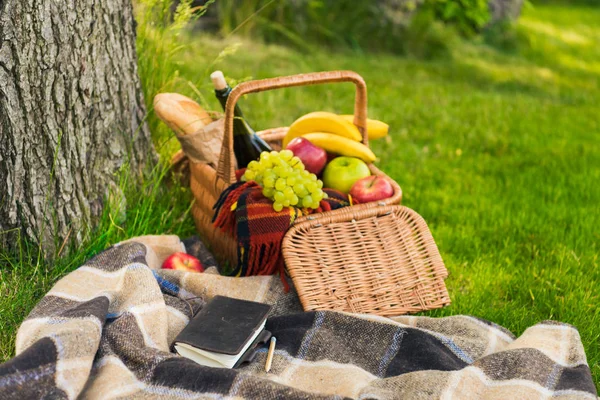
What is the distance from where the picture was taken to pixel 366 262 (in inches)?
106

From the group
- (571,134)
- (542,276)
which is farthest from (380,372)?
(571,134)

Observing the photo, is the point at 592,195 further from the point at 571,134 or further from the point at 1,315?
the point at 1,315

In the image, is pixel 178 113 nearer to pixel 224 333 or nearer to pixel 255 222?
pixel 255 222

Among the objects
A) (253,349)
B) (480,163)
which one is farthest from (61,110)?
(480,163)

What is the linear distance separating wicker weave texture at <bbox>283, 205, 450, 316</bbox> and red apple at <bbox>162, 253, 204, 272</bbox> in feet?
1.46

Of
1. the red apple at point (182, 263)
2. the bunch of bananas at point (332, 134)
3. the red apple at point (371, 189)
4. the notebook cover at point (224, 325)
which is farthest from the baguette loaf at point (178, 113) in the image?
the notebook cover at point (224, 325)

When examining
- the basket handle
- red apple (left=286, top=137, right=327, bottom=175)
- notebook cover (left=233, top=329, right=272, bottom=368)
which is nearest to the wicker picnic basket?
the basket handle

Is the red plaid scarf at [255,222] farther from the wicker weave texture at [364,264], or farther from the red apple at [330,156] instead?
the red apple at [330,156]

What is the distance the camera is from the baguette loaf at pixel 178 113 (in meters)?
3.11

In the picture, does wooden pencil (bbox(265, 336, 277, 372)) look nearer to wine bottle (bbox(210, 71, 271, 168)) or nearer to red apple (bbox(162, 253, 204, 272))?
red apple (bbox(162, 253, 204, 272))

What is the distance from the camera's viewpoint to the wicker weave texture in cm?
262

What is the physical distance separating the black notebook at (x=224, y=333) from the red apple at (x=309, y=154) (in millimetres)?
754

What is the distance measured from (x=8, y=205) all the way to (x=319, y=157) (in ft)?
4.08

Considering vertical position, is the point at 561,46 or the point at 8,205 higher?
the point at 8,205
